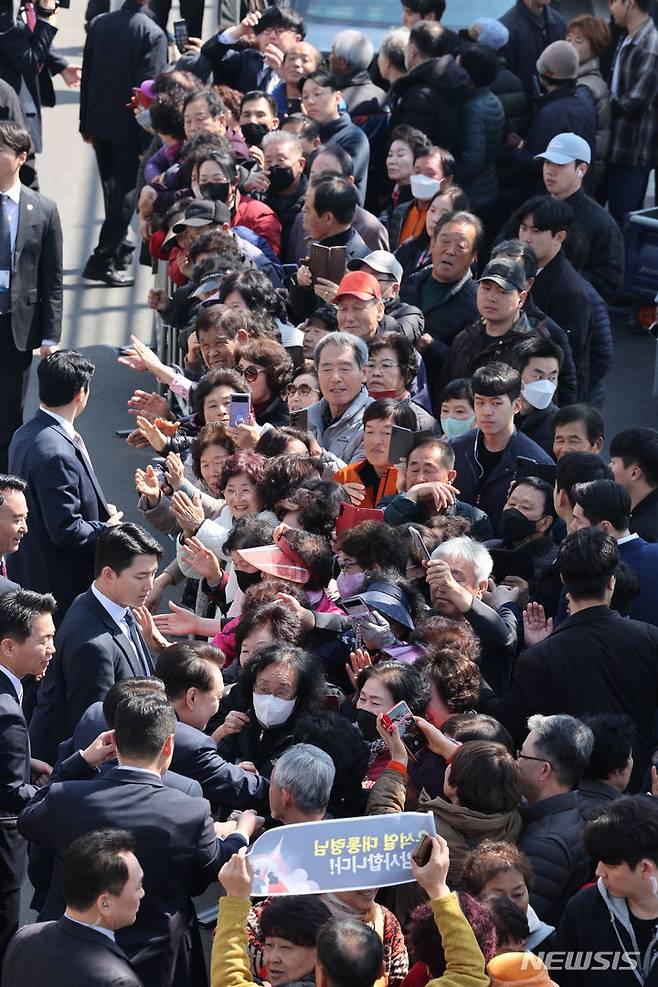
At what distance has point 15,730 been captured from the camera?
14.0 ft

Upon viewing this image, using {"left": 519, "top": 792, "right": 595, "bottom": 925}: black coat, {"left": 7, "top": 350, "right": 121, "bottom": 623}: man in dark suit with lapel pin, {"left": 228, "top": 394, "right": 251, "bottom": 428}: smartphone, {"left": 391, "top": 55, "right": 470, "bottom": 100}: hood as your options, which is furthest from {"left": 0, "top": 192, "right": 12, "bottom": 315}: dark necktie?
{"left": 519, "top": 792, "right": 595, "bottom": 925}: black coat

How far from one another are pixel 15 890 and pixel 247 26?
747 cm

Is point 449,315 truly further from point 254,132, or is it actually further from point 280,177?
point 254,132

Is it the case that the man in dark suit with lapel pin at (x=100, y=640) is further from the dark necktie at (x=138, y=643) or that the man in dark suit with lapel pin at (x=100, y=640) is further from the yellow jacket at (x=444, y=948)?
the yellow jacket at (x=444, y=948)

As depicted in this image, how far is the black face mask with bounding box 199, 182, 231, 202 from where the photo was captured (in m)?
7.92

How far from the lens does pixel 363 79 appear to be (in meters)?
10.1

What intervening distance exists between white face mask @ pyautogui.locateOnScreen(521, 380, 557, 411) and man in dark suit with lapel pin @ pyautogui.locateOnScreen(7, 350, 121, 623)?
1813mm

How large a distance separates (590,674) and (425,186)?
13.8 ft

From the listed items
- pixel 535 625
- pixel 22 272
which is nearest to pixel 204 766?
pixel 535 625

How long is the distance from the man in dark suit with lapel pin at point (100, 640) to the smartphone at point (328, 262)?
2.92 metres

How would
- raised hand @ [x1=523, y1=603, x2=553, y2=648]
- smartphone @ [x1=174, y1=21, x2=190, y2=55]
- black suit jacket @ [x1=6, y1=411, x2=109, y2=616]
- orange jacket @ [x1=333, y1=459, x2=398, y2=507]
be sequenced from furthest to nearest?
1. smartphone @ [x1=174, y1=21, x2=190, y2=55]
2. orange jacket @ [x1=333, y1=459, x2=398, y2=507]
3. black suit jacket @ [x1=6, y1=411, x2=109, y2=616]
4. raised hand @ [x1=523, y1=603, x2=553, y2=648]

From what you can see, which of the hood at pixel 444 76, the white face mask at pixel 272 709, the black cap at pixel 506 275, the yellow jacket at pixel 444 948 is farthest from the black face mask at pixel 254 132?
the yellow jacket at pixel 444 948

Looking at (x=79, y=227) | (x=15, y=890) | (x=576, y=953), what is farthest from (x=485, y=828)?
(x=79, y=227)

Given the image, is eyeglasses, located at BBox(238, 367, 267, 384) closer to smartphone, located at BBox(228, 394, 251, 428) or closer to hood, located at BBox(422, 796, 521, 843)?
smartphone, located at BBox(228, 394, 251, 428)
